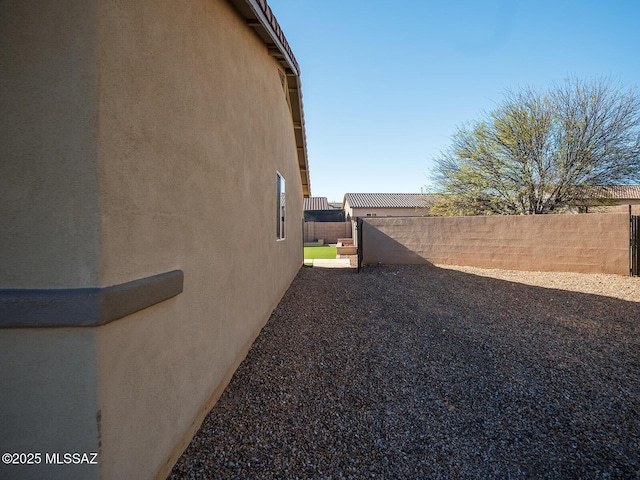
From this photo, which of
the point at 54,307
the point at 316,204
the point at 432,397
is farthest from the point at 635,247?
the point at 316,204

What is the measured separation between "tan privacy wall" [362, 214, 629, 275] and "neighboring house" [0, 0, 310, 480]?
1079 centimetres

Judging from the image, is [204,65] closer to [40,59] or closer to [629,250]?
[40,59]

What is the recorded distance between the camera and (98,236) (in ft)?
5.73

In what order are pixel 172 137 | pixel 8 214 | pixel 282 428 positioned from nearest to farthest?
1. pixel 8 214
2. pixel 172 137
3. pixel 282 428

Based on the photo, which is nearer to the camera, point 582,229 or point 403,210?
point 582,229

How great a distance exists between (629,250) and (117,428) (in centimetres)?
1285

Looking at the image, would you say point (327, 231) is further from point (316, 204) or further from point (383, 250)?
point (383, 250)

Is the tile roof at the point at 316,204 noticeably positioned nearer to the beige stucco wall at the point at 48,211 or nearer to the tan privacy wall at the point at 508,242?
the tan privacy wall at the point at 508,242

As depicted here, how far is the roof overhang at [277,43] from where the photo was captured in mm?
4336

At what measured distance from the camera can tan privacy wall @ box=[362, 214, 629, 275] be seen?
10.1 metres

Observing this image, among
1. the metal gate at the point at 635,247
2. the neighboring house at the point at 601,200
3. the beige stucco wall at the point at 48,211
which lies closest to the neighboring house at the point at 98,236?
the beige stucco wall at the point at 48,211

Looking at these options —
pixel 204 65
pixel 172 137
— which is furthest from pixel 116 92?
pixel 204 65

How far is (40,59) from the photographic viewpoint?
177cm

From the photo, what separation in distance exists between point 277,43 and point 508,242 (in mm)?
9665
